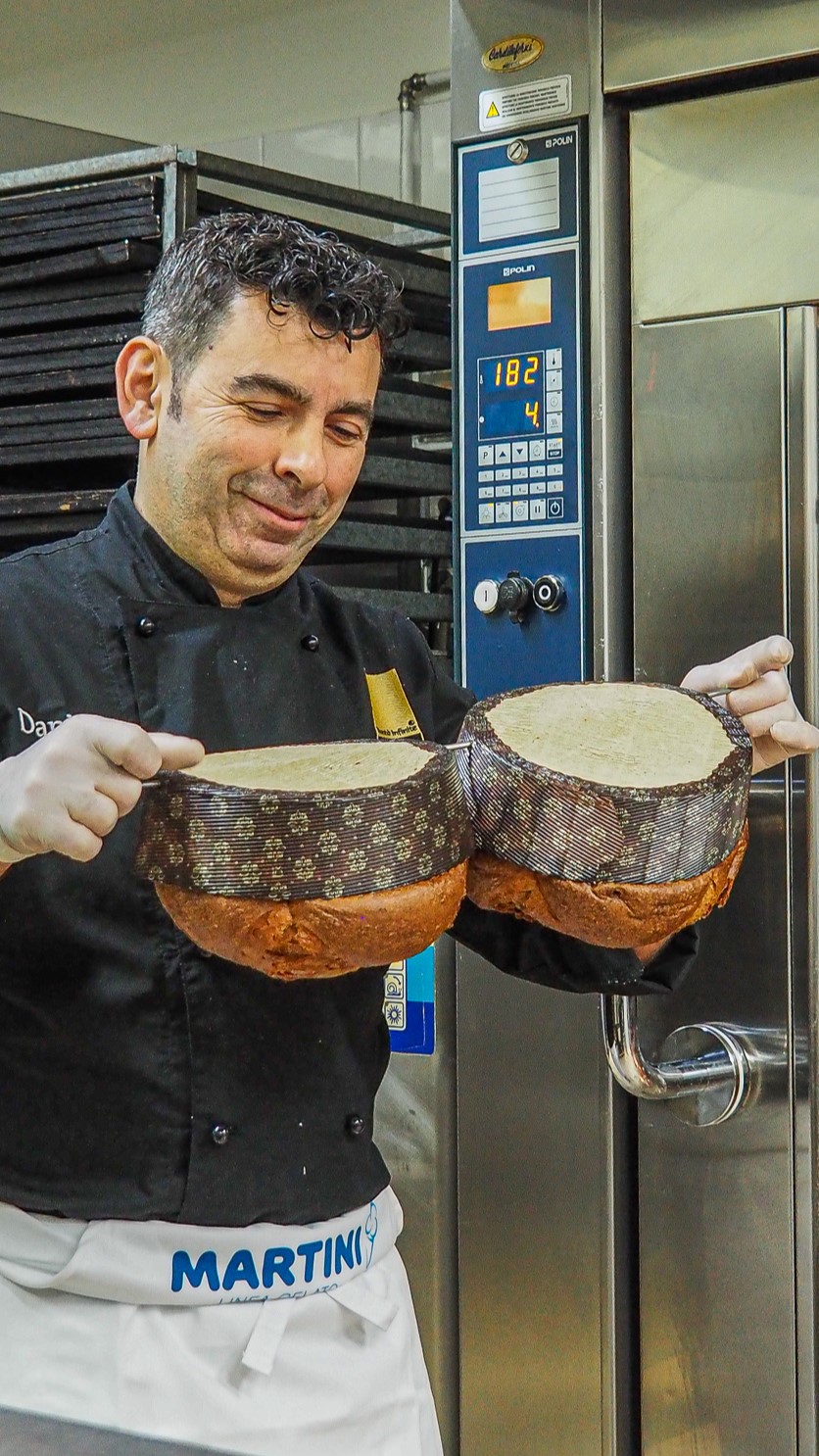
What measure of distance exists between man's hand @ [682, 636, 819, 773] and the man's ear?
57 cm

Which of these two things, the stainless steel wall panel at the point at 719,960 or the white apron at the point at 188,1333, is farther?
the stainless steel wall panel at the point at 719,960

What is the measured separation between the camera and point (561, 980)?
1.64 meters

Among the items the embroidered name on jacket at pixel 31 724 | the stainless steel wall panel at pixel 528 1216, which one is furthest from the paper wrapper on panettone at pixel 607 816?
the stainless steel wall panel at pixel 528 1216

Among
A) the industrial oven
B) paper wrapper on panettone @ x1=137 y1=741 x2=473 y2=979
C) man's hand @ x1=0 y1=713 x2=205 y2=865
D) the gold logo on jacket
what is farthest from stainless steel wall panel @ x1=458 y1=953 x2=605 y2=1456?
man's hand @ x1=0 y1=713 x2=205 y2=865

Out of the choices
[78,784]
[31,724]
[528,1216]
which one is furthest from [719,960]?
[78,784]

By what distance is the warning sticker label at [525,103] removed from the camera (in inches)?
83.2

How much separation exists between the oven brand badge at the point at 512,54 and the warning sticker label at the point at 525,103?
0.09 ft

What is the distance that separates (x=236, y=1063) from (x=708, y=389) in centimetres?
106

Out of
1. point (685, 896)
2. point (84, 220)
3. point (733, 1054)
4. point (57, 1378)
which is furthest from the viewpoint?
point (84, 220)

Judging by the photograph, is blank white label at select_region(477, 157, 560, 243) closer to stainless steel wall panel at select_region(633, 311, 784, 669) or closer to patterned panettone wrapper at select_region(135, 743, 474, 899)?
stainless steel wall panel at select_region(633, 311, 784, 669)

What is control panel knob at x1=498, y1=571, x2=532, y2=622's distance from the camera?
2137mm

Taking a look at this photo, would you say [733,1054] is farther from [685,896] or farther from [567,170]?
[567,170]

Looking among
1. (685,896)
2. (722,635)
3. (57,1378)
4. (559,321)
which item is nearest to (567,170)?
(559,321)

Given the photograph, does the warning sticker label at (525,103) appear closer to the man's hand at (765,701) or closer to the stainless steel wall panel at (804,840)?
the stainless steel wall panel at (804,840)
